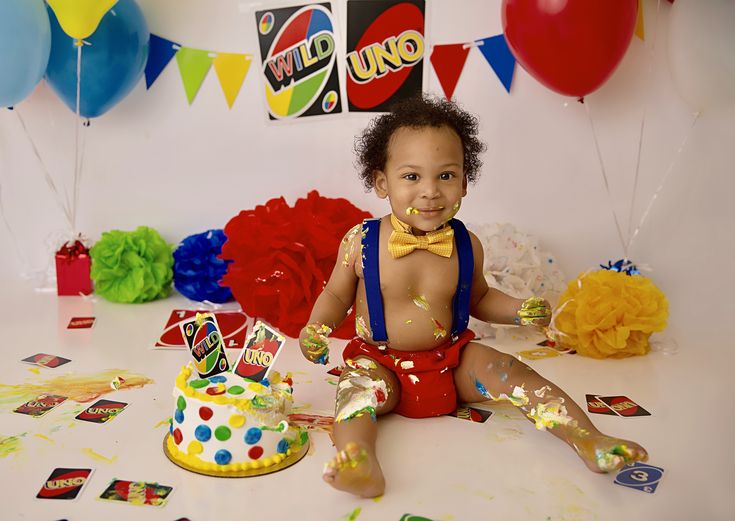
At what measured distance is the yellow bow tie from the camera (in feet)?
4.96

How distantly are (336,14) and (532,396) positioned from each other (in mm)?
1350

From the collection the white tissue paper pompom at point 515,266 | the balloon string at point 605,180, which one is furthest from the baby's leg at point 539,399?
the balloon string at point 605,180

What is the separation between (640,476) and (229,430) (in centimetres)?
70

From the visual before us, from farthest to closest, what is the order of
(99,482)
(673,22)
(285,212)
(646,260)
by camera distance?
(646,260) → (285,212) → (673,22) → (99,482)

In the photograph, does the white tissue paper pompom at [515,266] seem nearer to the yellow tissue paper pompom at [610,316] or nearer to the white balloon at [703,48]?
the yellow tissue paper pompom at [610,316]

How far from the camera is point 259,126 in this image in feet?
7.78

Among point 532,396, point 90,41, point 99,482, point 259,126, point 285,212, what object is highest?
point 90,41

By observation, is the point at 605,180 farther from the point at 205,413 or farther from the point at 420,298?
the point at 205,413

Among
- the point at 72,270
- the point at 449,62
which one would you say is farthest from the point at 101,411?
the point at 449,62

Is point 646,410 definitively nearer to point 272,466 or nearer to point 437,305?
point 437,305

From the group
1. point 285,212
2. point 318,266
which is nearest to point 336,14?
point 285,212

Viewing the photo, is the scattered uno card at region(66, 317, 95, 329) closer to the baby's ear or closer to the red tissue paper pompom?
the red tissue paper pompom

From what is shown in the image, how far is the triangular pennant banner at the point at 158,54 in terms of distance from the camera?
2322 mm

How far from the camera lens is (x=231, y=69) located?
7.66ft
